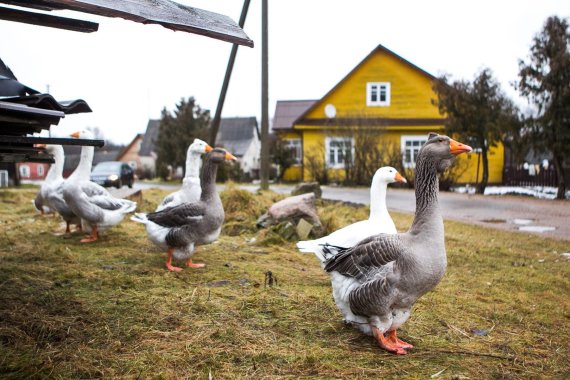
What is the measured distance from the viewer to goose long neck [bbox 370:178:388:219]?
544cm

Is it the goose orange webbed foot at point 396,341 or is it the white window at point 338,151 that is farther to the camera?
the white window at point 338,151

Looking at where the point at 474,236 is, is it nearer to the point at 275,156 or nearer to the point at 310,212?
the point at 310,212

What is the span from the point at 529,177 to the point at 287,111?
18.0 meters

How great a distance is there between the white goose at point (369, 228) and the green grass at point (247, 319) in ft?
2.20

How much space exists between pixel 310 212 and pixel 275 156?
2291 centimetres

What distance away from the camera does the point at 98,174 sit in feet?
85.6

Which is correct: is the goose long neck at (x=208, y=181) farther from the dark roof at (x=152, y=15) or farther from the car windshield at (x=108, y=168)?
the car windshield at (x=108, y=168)

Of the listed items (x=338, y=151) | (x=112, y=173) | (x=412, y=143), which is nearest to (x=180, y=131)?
(x=112, y=173)

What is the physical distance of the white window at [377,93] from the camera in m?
29.6

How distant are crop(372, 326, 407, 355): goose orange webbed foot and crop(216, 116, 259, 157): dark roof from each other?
4798 cm

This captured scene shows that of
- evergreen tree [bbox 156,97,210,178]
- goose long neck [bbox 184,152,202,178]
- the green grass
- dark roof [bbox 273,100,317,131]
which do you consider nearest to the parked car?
evergreen tree [bbox 156,97,210,178]

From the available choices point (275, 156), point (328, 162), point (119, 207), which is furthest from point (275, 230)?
point (275, 156)

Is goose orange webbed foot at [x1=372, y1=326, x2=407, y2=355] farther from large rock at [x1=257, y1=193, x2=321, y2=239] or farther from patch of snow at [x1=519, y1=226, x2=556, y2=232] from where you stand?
patch of snow at [x1=519, y1=226, x2=556, y2=232]

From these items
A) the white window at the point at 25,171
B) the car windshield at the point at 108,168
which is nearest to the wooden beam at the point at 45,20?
the car windshield at the point at 108,168
